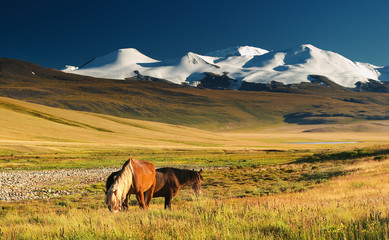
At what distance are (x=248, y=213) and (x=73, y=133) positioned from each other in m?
101

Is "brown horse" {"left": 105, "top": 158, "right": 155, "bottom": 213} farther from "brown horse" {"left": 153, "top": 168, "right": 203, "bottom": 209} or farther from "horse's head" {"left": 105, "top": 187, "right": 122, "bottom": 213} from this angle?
"brown horse" {"left": 153, "top": 168, "right": 203, "bottom": 209}

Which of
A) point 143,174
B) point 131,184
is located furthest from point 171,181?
point 131,184

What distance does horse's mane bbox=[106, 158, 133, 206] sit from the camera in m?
9.09

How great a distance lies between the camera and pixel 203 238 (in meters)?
6.37

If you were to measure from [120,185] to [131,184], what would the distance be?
60 centimetres

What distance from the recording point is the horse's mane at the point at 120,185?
909 cm

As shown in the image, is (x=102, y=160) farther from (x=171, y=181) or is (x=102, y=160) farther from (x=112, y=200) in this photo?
(x=112, y=200)

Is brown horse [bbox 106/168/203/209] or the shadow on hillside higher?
brown horse [bbox 106/168/203/209]

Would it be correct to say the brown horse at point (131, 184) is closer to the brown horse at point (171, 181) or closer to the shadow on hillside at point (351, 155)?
the brown horse at point (171, 181)

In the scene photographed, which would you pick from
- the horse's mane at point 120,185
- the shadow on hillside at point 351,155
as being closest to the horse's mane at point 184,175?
the horse's mane at point 120,185

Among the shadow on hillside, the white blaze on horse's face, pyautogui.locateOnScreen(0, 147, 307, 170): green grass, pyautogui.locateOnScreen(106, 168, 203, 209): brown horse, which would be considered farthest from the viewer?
pyautogui.locateOnScreen(0, 147, 307, 170): green grass

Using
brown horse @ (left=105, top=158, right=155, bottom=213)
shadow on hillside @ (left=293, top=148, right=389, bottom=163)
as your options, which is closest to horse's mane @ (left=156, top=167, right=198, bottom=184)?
brown horse @ (left=105, top=158, right=155, bottom=213)

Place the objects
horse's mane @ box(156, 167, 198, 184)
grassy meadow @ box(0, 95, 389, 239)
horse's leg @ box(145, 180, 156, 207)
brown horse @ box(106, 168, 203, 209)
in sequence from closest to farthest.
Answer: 1. grassy meadow @ box(0, 95, 389, 239)
2. horse's leg @ box(145, 180, 156, 207)
3. brown horse @ box(106, 168, 203, 209)
4. horse's mane @ box(156, 167, 198, 184)

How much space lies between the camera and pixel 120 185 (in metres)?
9.53
